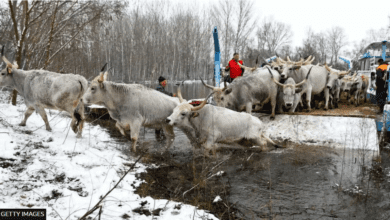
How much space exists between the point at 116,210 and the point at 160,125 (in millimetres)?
3501

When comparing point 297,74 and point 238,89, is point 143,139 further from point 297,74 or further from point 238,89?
point 297,74

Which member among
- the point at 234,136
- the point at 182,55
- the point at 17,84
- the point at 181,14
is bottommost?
the point at 234,136

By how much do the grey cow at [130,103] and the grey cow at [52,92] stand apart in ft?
1.79

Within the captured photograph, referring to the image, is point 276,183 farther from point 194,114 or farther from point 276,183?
point 194,114

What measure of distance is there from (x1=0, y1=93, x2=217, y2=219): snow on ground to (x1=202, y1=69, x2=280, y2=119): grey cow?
371cm

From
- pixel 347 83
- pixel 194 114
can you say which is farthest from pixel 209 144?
pixel 347 83

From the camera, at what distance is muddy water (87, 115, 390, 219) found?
4.47 meters

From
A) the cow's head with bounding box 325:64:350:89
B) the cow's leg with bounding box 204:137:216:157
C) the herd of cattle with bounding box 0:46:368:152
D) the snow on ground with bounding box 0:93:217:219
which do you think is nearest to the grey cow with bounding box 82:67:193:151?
the herd of cattle with bounding box 0:46:368:152

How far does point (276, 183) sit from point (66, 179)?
11.8 feet

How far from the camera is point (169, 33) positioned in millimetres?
45844

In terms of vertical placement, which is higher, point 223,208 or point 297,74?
point 297,74

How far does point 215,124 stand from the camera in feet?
22.5

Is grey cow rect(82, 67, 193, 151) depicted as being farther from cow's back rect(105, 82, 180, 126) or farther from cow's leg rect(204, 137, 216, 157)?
cow's leg rect(204, 137, 216, 157)

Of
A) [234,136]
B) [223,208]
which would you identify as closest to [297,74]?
[234,136]
